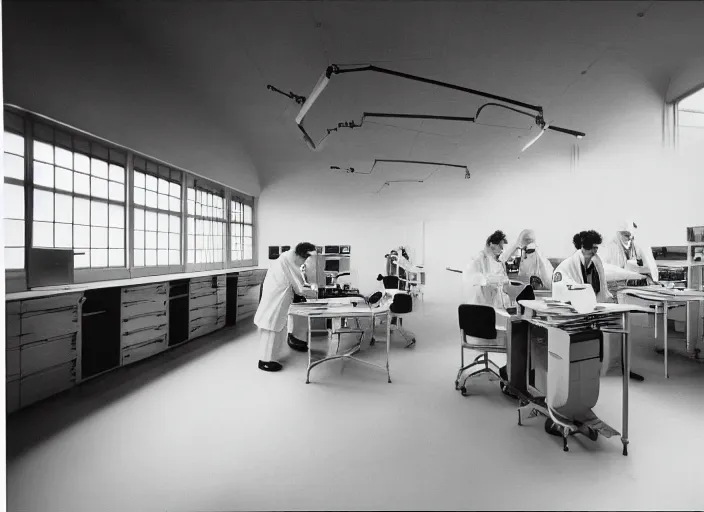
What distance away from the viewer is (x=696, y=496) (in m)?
1.13

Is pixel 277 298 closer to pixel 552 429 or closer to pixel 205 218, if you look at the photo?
pixel 205 218

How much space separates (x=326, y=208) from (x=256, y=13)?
1036 millimetres

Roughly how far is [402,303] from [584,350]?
1.13 metres

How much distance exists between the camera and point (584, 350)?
64.4 inches

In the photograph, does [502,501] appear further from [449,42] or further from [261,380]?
[261,380]

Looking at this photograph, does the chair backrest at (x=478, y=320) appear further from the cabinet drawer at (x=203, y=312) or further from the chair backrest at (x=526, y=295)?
the cabinet drawer at (x=203, y=312)

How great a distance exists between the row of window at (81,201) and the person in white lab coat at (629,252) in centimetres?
235

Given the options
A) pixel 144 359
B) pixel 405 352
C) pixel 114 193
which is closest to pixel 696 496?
pixel 405 352

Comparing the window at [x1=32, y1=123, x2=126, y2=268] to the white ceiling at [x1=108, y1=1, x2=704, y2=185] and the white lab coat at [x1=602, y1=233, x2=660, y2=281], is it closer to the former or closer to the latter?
the white ceiling at [x1=108, y1=1, x2=704, y2=185]

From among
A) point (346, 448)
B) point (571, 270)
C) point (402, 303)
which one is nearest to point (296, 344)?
point (402, 303)

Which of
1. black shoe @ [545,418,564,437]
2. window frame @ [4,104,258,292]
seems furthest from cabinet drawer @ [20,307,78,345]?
black shoe @ [545,418,564,437]

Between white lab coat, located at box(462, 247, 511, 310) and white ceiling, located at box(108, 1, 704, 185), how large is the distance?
1.92 feet

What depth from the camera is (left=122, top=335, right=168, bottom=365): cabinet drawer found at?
281 centimetres

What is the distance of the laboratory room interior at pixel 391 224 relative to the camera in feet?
4.12
